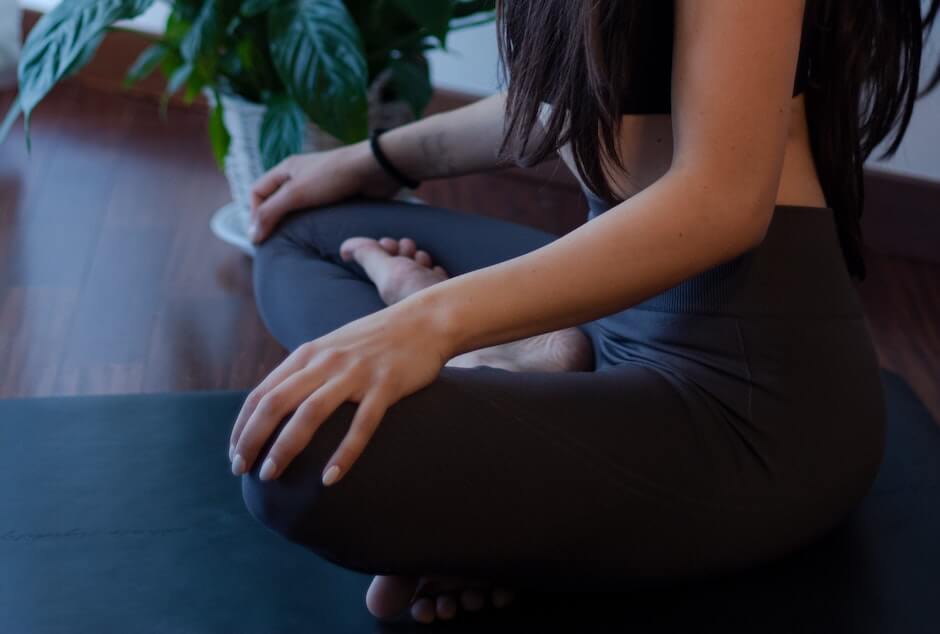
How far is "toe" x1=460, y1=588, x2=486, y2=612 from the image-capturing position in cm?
94

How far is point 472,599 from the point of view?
939 mm

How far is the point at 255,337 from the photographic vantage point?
175 cm

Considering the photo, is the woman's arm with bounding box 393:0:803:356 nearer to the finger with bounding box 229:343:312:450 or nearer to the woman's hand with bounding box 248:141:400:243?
the finger with bounding box 229:343:312:450

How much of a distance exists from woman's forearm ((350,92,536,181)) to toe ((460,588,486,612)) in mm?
518

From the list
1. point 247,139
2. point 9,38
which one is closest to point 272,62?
point 247,139

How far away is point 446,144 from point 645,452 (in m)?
0.57

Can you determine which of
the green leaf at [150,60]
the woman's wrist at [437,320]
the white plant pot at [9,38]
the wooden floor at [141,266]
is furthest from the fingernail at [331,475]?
the white plant pot at [9,38]

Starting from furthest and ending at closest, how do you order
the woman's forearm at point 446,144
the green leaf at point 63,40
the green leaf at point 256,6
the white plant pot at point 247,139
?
the white plant pot at point 247,139 < the green leaf at point 256,6 < the green leaf at point 63,40 < the woman's forearm at point 446,144

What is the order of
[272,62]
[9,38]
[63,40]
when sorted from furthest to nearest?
[9,38], [272,62], [63,40]

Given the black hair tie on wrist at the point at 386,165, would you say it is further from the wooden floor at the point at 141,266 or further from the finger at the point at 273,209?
the wooden floor at the point at 141,266

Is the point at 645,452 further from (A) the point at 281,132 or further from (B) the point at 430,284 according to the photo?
(A) the point at 281,132

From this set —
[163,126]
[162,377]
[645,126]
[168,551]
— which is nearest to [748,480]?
[645,126]

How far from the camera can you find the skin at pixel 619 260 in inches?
31.1

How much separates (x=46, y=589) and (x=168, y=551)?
0.10 metres
